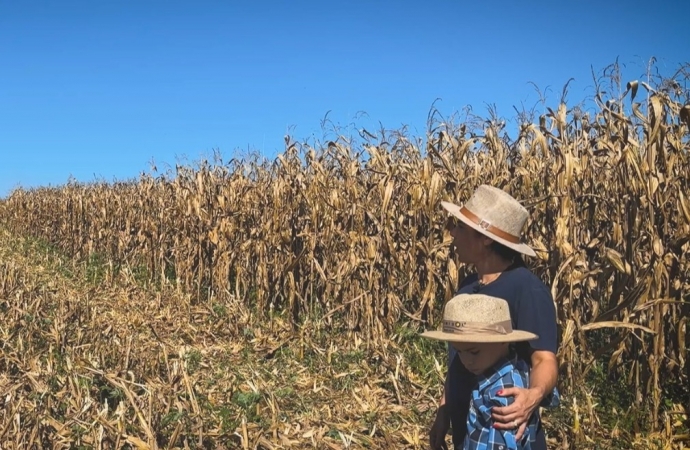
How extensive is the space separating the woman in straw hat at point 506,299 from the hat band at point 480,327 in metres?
0.17

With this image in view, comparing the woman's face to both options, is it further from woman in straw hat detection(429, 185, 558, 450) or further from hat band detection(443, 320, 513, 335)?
hat band detection(443, 320, 513, 335)

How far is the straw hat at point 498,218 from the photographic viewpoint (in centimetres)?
258

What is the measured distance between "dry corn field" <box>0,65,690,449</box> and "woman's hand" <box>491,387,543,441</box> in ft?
6.71

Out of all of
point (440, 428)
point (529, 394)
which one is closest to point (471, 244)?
point (529, 394)

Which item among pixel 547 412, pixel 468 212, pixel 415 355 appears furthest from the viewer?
pixel 415 355

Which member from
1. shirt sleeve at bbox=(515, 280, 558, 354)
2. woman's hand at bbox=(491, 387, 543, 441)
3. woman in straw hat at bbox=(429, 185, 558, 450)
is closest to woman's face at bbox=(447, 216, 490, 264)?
woman in straw hat at bbox=(429, 185, 558, 450)

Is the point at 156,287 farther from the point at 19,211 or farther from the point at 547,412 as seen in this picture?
the point at 19,211

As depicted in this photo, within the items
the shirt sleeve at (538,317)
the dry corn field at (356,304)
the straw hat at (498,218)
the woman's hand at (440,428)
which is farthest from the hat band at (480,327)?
the dry corn field at (356,304)

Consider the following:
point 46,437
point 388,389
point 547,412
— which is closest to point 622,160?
point 547,412

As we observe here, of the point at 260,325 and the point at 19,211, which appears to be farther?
the point at 19,211

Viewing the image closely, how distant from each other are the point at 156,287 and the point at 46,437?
666 cm

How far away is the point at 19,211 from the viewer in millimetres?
22938

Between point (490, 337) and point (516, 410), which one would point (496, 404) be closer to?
point (516, 410)

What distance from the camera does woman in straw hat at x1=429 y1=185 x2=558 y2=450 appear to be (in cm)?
230
